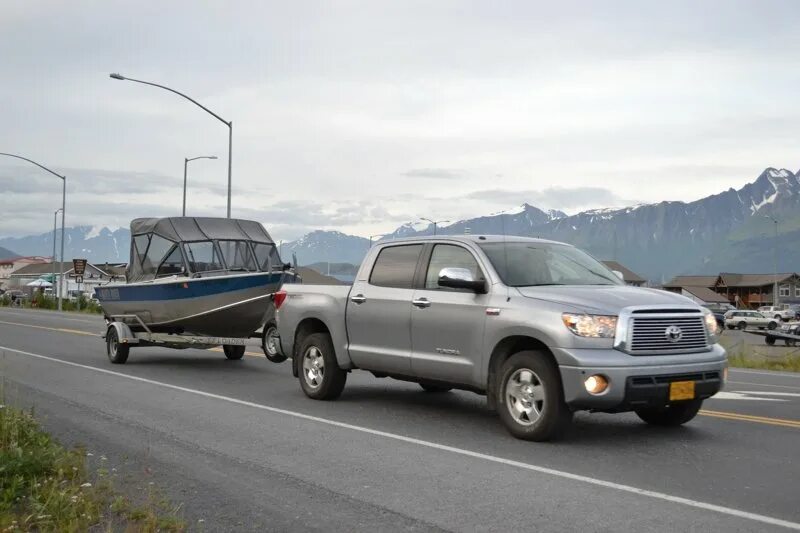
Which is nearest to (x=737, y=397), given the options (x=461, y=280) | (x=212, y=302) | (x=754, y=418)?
(x=754, y=418)

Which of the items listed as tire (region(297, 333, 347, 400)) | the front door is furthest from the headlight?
tire (region(297, 333, 347, 400))

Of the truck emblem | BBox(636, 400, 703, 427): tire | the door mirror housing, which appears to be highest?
the door mirror housing

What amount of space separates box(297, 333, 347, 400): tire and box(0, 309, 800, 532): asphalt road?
0.18 meters

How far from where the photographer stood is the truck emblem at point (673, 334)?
8.39 m

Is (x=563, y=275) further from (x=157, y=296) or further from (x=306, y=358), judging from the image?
(x=157, y=296)

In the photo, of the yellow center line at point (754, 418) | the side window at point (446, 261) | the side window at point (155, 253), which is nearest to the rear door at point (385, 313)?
the side window at point (446, 261)

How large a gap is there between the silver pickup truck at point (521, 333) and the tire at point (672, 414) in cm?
1

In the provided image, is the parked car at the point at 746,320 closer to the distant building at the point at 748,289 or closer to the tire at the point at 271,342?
the distant building at the point at 748,289

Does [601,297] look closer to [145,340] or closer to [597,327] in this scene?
[597,327]

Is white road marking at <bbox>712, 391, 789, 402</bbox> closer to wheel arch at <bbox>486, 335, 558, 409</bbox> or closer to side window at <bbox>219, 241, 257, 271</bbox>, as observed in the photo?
wheel arch at <bbox>486, 335, 558, 409</bbox>

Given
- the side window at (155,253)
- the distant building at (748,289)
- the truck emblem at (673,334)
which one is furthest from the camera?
the distant building at (748,289)

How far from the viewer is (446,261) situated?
9.99 m

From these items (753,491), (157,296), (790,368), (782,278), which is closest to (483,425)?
(753,491)

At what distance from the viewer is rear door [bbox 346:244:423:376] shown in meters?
10.1
